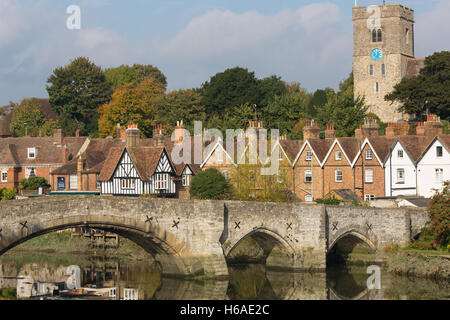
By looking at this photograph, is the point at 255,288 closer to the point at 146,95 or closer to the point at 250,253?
the point at 250,253

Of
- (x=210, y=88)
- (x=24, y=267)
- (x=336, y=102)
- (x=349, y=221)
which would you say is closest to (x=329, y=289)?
(x=349, y=221)

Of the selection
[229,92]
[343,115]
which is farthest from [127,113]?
[343,115]

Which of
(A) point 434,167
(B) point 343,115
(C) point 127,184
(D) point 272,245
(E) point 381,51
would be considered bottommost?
(D) point 272,245

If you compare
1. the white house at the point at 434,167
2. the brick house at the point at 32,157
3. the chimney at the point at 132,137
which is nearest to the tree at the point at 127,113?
the brick house at the point at 32,157

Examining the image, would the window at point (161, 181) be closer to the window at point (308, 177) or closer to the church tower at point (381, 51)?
the window at point (308, 177)

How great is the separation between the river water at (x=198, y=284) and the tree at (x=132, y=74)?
5494cm

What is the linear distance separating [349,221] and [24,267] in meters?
18.8

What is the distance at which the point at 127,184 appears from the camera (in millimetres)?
59875

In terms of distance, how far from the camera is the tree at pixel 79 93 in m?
90.2

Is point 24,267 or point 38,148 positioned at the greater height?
point 38,148

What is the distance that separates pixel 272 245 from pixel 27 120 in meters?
52.5

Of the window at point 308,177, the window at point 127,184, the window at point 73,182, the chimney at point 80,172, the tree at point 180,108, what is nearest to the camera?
the window at point 127,184

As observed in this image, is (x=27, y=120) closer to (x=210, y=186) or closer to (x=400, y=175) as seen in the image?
(x=210, y=186)

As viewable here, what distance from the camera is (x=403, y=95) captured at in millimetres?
75438
